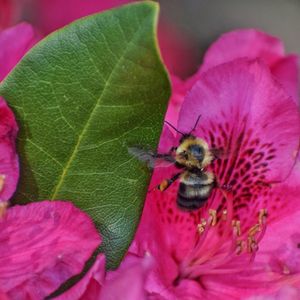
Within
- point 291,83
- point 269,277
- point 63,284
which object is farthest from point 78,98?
point 291,83

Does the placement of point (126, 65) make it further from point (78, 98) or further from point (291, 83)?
point (291, 83)

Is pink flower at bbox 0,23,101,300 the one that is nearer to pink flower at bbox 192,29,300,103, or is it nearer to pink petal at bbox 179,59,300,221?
pink petal at bbox 179,59,300,221

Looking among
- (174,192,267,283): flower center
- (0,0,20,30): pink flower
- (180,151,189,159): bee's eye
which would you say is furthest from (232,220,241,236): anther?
(0,0,20,30): pink flower


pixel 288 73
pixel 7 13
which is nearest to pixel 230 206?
pixel 288 73

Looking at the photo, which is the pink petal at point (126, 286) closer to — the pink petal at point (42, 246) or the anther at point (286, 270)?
the pink petal at point (42, 246)

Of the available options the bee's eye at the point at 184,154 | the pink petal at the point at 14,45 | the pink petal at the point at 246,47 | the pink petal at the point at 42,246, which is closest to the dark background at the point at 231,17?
the pink petal at the point at 246,47

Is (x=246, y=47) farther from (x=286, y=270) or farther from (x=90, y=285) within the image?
(x=90, y=285)
